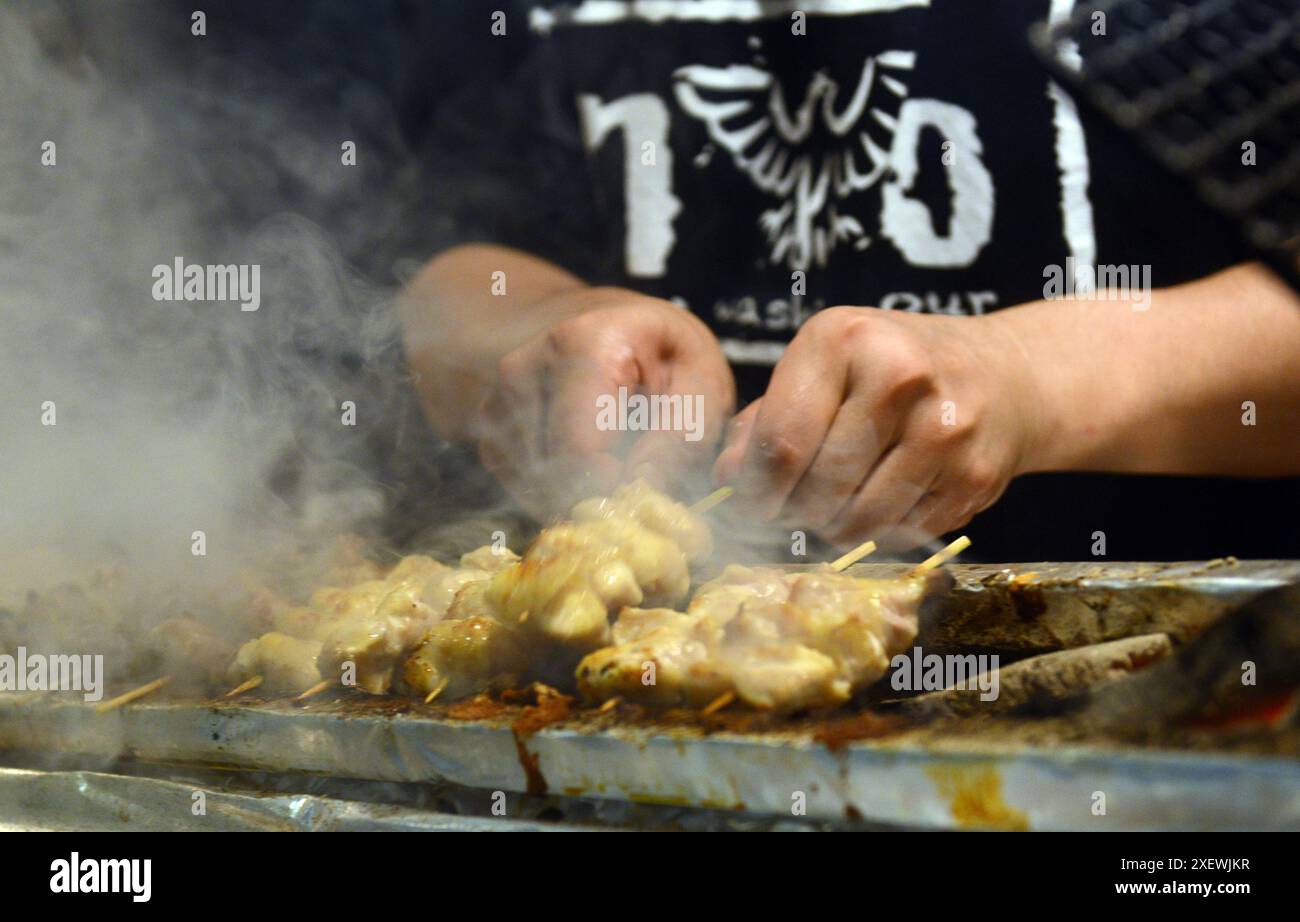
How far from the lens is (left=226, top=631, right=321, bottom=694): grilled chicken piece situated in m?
2.59

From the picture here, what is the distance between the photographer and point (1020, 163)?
391 centimetres

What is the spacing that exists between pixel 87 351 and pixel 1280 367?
4731 mm

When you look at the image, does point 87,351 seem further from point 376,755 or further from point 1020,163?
point 1020,163

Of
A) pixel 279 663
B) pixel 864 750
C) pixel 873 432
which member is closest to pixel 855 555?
pixel 873 432

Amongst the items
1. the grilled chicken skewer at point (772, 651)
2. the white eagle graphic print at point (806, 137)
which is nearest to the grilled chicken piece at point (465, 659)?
the grilled chicken skewer at point (772, 651)

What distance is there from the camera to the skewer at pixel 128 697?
262cm

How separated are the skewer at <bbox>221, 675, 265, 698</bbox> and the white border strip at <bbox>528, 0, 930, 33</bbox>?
329 cm

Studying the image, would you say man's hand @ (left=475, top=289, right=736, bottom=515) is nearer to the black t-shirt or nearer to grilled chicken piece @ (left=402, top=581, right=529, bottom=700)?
grilled chicken piece @ (left=402, top=581, right=529, bottom=700)

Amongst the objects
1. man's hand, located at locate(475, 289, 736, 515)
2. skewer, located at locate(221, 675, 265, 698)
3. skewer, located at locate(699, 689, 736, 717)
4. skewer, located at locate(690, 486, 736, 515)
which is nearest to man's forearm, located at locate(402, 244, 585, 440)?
man's hand, located at locate(475, 289, 736, 515)

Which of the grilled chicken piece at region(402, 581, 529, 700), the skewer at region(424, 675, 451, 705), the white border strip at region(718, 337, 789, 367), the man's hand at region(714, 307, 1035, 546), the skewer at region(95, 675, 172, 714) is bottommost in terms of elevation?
the skewer at region(95, 675, 172, 714)

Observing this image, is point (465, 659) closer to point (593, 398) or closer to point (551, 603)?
point (551, 603)

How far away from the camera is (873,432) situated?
2.66 meters

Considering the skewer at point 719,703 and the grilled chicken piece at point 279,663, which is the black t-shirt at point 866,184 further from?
the skewer at point 719,703

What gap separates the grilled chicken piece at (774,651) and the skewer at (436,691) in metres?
0.37
